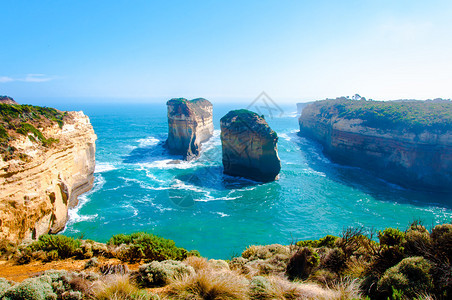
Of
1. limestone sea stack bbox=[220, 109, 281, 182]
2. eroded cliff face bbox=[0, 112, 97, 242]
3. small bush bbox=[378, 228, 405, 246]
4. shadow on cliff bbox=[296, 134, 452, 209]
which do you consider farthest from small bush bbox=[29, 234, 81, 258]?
shadow on cliff bbox=[296, 134, 452, 209]

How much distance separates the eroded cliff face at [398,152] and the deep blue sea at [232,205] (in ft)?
9.38

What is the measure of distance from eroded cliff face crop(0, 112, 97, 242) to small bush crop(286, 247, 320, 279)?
16811 mm

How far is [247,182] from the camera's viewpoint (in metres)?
36.0

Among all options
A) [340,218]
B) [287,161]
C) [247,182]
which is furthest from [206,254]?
[287,161]

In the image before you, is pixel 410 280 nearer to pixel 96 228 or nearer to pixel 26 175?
pixel 26 175

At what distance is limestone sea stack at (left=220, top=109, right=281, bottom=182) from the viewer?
118 feet

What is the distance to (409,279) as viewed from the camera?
602 cm

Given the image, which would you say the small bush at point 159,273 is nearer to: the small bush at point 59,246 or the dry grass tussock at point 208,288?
the dry grass tussock at point 208,288

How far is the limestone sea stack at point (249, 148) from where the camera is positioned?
118ft

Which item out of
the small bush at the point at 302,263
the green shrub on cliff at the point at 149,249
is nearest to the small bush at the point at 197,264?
the green shrub on cliff at the point at 149,249

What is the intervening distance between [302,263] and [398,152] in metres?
39.7

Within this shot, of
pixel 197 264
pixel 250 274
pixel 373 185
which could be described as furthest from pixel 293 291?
pixel 373 185

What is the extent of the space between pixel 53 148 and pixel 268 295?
22.0 m

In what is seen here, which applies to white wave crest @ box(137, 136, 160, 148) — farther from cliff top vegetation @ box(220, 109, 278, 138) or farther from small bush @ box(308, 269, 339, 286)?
small bush @ box(308, 269, 339, 286)
